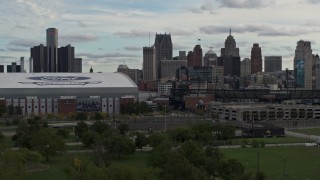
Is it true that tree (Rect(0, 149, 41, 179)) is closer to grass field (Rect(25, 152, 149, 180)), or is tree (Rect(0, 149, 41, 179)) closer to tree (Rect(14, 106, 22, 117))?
grass field (Rect(25, 152, 149, 180))

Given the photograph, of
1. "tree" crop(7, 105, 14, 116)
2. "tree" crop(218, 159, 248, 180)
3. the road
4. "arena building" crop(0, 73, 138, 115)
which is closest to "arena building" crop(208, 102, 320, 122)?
"arena building" crop(0, 73, 138, 115)

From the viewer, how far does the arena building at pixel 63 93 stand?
9250 centimetres

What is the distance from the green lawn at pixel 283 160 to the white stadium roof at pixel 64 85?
52.0 m

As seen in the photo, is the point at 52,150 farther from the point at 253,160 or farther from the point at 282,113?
the point at 282,113

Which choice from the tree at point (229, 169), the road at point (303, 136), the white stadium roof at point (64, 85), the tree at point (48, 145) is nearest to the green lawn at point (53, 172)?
the tree at point (48, 145)

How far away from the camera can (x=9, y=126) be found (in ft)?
232

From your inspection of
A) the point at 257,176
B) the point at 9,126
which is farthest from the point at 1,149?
the point at 9,126

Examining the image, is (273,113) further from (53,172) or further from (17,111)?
(53,172)

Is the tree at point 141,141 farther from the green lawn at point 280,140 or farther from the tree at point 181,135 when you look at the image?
the green lawn at point 280,140

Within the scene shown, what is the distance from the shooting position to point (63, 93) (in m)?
94.4

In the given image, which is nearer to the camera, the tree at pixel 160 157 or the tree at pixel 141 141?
the tree at pixel 160 157

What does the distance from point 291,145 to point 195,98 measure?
58593 millimetres

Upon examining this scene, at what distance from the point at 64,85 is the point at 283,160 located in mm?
62462

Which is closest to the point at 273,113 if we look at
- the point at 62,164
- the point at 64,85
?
the point at 64,85
